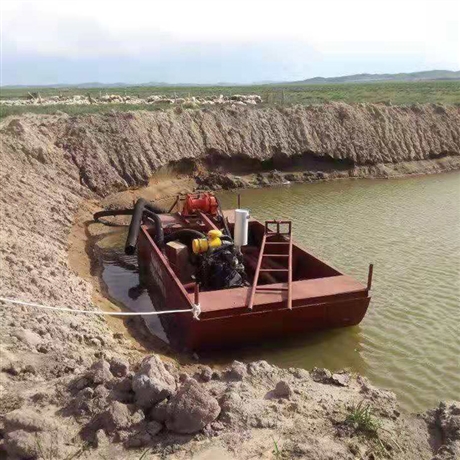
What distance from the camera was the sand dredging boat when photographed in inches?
312

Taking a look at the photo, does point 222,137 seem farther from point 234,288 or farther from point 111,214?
point 234,288

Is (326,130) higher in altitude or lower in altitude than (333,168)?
higher

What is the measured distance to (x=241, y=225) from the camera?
10281 mm

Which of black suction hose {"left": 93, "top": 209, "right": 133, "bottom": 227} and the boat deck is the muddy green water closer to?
the boat deck

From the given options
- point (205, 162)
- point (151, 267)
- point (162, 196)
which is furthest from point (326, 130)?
point (151, 267)

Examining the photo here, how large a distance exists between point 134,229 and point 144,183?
826cm

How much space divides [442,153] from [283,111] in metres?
9.85

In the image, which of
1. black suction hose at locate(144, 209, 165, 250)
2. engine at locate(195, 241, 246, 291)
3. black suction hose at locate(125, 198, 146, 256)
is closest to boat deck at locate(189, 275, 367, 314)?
engine at locate(195, 241, 246, 291)

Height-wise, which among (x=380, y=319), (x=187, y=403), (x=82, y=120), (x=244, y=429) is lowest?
(x=380, y=319)

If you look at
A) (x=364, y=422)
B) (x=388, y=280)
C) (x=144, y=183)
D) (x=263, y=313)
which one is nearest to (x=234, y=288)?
(x=263, y=313)

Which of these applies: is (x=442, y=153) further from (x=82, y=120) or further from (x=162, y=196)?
(x=82, y=120)

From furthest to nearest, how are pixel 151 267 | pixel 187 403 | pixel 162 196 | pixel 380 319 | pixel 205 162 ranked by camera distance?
1. pixel 205 162
2. pixel 162 196
3. pixel 151 267
4. pixel 380 319
5. pixel 187 403

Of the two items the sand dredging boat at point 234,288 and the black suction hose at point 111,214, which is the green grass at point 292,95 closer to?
the black suction hose at point 111,214

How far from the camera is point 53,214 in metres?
14.2
